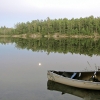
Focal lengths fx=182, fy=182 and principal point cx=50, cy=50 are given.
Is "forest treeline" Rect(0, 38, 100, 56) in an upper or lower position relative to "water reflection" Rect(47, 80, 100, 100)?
upper

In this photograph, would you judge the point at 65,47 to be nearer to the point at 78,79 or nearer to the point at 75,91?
the point at 78,79

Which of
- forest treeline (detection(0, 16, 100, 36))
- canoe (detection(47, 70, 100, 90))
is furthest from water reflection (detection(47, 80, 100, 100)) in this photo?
forest treeline (detection(0, 16, 100, 36))

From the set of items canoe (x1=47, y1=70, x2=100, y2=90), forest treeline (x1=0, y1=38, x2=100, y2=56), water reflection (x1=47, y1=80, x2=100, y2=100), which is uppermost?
forest treeline (x1=0, y1=38, x2=100, y2=56)

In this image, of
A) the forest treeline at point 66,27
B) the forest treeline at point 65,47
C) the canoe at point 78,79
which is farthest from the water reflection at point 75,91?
the forest treeline at point 66,27

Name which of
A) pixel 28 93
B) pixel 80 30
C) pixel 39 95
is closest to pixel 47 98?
pixel 39 95

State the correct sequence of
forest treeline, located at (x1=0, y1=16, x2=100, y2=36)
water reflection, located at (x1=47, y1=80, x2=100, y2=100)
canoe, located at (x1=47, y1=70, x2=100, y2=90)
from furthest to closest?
1. forest treeline, located at (x1=0, y1=16, x2=100, y2=36)
2. canoe, located at (x1=47, y1=70, x2=100, y2=90)
3. water reflection, located at (x1=47, y1=80, x2=100, y2=100)

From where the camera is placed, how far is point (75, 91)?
639 inches

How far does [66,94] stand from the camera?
1580 cm

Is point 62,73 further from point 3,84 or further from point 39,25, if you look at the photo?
point 39,25

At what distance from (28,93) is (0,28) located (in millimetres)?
176339

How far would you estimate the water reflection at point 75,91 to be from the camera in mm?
15148

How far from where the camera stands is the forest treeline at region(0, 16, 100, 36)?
11794cm

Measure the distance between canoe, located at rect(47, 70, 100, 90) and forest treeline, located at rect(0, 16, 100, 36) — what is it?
9985 cm

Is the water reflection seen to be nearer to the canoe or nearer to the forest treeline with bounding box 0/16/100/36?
the canoe
